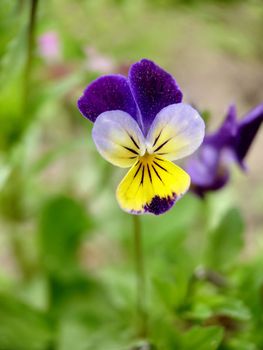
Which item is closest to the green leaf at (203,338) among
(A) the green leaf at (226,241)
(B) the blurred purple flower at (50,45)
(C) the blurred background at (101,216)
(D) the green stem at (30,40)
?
(C) the blurred background at (101,216)

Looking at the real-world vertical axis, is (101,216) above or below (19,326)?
above

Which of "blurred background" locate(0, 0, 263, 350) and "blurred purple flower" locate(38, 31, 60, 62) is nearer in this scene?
"blurred background" locate(0, 0, 263, 350)

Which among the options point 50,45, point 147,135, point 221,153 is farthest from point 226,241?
point 50,45

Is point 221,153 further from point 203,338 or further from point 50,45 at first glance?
point 50,45

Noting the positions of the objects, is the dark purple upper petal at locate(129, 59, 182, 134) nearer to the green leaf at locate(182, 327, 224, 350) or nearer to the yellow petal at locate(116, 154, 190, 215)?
the yellow petal at locate(116, 154, 190, 215)

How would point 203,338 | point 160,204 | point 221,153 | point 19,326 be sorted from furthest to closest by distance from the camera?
point 19,326, point 221,153, point 203,338, point 160,204

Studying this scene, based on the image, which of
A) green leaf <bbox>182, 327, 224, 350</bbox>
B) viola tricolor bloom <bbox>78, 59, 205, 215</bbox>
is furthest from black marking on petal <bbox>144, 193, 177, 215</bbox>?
green leaf <bbox>182, 327, 224, 350</bbox>
